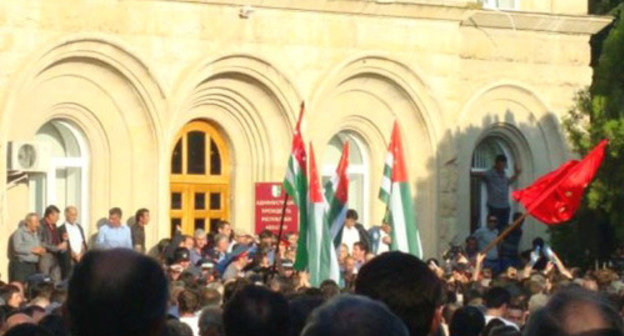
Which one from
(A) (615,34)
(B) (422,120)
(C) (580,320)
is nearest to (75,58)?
(B) (422,120)

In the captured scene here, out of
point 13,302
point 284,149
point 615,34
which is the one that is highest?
point 615,34

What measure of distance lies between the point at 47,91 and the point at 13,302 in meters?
9.67

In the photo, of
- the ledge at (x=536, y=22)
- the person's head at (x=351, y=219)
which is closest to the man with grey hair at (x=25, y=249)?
the person's head at (x=351, y=219)

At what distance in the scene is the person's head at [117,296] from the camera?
4.80 m

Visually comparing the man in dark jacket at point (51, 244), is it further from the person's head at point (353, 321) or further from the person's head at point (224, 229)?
the person's head at point (353, 321)

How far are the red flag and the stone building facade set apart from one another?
5.65 metres

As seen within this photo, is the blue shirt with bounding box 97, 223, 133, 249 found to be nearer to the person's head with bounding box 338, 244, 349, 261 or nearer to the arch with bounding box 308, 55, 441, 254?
the person's head with bounding box 338, 244, 349, 261

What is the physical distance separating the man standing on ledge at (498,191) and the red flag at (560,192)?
26.4 ft

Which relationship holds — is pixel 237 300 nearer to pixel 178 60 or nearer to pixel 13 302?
pixel 13 302

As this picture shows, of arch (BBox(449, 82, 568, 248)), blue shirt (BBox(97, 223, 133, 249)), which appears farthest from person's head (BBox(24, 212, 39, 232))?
arch (BBox(449, 82, 568, 248))

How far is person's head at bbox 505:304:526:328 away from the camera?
15.2 meters

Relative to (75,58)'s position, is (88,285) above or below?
below

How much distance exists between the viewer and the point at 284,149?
29875 mm

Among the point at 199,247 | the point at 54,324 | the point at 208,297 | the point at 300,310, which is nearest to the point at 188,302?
the point at 208,297
